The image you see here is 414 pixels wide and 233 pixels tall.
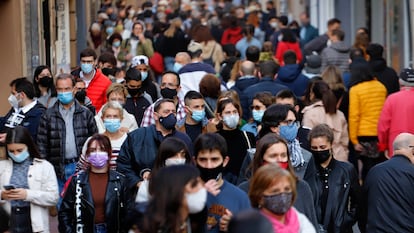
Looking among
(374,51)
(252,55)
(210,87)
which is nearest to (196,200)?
(210,87)

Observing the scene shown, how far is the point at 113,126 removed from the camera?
12133mm

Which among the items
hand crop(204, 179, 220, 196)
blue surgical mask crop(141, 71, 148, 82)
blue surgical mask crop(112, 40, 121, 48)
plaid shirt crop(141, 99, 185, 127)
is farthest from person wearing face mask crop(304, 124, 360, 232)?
blue surgical mask crop(112, 40, 121, 48)

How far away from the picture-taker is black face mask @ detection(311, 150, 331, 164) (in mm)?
10773

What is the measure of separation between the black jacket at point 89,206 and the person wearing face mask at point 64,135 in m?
2.44

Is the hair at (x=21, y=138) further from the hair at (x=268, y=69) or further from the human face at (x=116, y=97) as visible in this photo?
the hair at (x=268, y=69)

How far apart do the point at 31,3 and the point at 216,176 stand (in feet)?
34.4

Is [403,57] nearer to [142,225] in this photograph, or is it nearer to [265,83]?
[265,83]

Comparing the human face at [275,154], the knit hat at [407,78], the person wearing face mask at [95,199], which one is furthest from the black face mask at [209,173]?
the knit hat at [407,78]

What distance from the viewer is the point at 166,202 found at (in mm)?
6629

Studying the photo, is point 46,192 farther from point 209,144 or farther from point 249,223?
point 249,223

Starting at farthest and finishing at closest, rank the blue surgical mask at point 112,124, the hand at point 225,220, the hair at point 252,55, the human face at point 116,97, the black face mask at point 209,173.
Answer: the hair at point 252,55, the human face at point 116,97, the blue surgical mask at point 112,124, the black face mask at point 209,173, the hand at point 225,220

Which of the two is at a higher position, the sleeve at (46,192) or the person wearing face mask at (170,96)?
the person wearing face mask at (170,96)

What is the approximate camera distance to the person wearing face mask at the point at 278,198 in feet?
24.6

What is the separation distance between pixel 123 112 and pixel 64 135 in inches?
25.6
